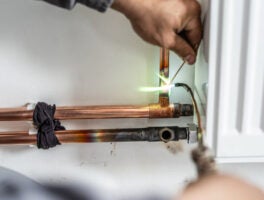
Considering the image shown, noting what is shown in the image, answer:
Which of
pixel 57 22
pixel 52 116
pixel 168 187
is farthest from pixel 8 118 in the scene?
pixel 168 187

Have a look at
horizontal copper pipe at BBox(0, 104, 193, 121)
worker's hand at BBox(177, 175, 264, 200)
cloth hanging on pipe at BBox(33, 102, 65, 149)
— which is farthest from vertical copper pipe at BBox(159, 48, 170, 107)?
worker's hand at BBox(177, 175, 264, 200)

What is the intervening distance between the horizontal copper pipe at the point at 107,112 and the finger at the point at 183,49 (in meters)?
0.13

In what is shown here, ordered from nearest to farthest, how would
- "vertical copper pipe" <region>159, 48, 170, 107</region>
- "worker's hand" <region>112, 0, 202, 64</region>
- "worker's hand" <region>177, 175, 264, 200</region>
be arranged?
"worker's hand" <region>177, 175, 264, 200</region>
"worker's hand" <region>112, 0, 202, 64</region>
"vertical copper pipe" <region>159, 48, 170, 107</region>

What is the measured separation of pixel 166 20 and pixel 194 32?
0.06 meters

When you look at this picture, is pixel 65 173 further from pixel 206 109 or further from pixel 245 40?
pixel 245 40

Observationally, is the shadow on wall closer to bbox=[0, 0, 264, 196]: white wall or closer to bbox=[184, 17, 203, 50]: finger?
bbox=[0, 0, 264, 196]: white wall

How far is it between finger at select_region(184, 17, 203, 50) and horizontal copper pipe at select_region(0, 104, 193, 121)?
0.48 feet

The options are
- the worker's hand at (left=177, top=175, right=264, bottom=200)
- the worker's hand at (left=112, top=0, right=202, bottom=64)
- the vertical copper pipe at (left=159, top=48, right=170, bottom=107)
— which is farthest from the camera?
the vertical copper pipe at (left=159, top=48, right=170, bottom=107)

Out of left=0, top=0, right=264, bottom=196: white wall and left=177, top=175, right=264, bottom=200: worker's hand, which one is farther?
left=0, top=0, right=264, bottom=196: white wall

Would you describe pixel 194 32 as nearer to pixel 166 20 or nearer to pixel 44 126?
pixel 166 20

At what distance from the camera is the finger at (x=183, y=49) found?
594mm

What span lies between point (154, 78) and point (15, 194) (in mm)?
351

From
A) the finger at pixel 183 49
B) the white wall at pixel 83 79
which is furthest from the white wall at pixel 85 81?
the finger at pixel 183 49

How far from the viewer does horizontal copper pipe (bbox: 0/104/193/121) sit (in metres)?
0.72
